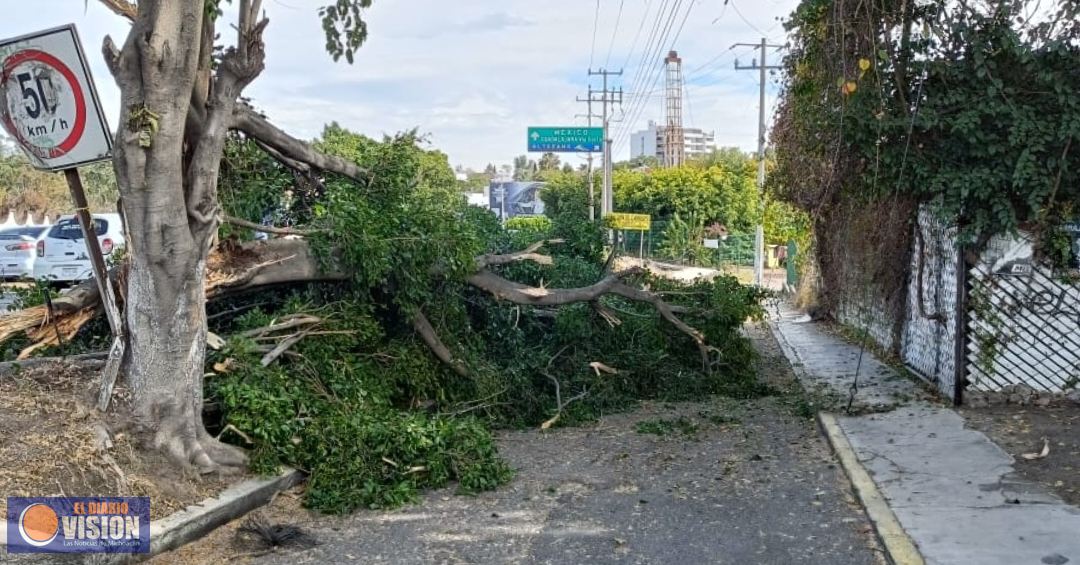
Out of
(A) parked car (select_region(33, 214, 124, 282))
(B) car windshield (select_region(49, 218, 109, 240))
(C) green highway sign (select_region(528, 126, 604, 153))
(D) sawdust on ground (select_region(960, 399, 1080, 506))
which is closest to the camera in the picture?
(D) sawdust on ground (select_region(960, 399, 1080, 506))

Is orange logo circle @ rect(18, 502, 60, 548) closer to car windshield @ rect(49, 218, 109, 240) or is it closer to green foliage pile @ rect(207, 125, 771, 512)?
green foliage pile @ rect(207, 125, 771, 512)

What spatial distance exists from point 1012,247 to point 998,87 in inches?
58.3

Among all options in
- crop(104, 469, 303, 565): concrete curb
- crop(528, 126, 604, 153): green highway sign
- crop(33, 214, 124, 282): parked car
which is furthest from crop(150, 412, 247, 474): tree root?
crop(528, 126, 604, 153): green highway sign

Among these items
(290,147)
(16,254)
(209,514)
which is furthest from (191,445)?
(16,254)

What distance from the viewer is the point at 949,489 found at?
5992 millimetres

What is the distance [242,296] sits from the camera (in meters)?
8.02

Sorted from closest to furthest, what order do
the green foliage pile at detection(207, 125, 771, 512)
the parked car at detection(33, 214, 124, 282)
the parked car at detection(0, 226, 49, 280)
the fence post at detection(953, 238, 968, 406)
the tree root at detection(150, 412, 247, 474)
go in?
the tree root at detection(150, 412, 247, 474) → the green foliage pile at detection(207, 125, 771, 512) → the fence post at detection(953, 238, 968, 406) → the parked car at detection(33, 214, 124, 282) → the parked car at detection(0, 226, 49, 280)

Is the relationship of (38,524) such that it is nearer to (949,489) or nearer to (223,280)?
(223,280)

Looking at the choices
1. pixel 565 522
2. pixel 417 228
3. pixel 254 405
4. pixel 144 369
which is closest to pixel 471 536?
pixel 565 522

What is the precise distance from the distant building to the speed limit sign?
11065cm

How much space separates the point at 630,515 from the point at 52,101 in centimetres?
461

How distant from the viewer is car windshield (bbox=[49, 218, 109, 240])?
19.9 m

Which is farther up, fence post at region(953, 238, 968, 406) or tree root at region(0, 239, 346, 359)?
tree root at region(0, 239, 346, 359)

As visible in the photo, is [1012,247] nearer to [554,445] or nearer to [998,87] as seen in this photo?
[998,87]
